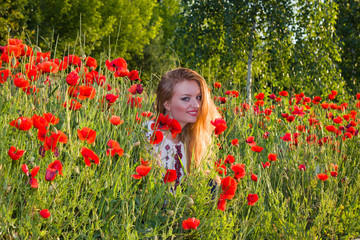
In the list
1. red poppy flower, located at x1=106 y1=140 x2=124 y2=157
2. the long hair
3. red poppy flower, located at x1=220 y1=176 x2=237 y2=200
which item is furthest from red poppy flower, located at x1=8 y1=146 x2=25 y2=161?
the long hair

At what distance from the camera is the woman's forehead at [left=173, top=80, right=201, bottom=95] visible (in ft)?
9.06

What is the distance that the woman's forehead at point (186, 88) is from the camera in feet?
9.06

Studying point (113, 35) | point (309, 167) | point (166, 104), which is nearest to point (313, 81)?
point (309, 167)

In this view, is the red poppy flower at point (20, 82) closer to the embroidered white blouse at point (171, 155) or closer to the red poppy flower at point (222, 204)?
the embroidered white blouse at point (171, 155)

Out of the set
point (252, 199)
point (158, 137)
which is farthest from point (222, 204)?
point (158, 137)

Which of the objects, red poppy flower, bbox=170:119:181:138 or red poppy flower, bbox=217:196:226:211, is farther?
red poppy flower, bbox=170:119:181:138

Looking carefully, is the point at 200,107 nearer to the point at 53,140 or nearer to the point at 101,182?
the point at 101,182

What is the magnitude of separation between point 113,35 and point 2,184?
1707 cm

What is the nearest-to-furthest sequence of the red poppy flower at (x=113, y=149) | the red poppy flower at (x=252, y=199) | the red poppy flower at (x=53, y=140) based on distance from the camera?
the red poppy flower at (x=53, y=140) < the red poppy flower at (x=113, y=149) < the red poppy flower at (x=252, y=199)

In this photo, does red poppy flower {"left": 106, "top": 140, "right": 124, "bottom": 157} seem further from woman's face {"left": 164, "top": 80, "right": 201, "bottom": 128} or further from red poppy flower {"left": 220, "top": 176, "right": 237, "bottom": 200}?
woman's face {"left": 164, "top": 80, "right": 201, "bottom": 128}

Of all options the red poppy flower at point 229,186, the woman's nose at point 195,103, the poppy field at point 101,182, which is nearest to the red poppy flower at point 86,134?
the poppy field at point 101,182

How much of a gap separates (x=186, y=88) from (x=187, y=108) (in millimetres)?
146

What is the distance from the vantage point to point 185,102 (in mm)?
2742

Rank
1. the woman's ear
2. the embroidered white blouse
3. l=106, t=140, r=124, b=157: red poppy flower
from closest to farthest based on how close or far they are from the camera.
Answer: l=106, t=140, r=124, b=157: red poppy flower
the embroidered white blouse
the woman's ear
